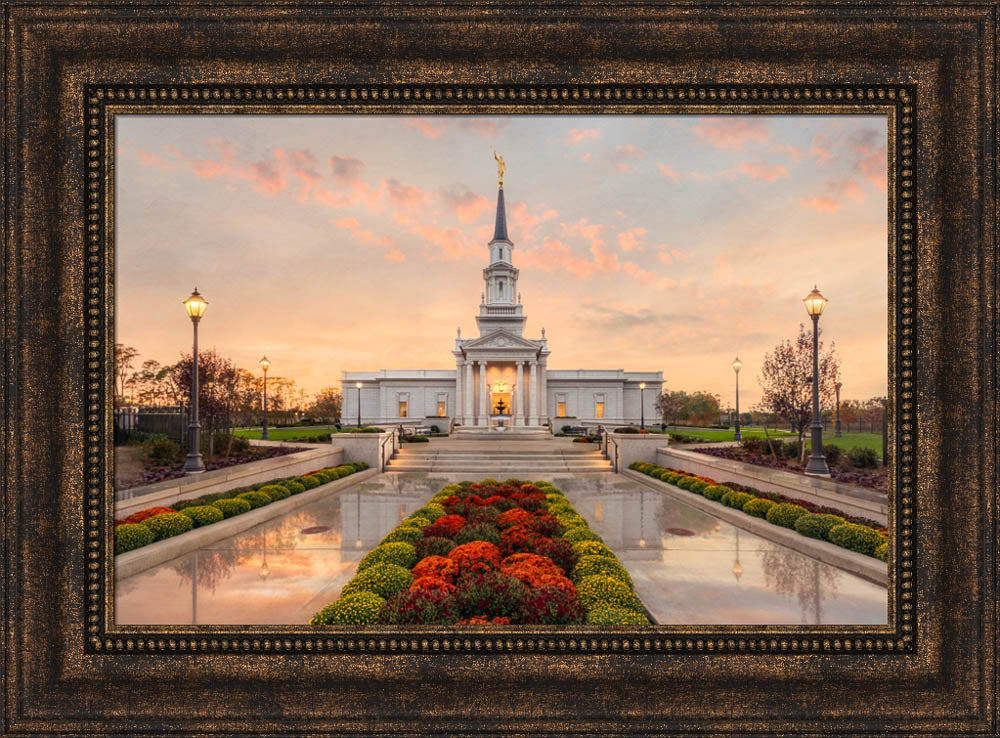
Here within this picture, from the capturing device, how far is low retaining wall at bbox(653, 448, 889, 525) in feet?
27.9

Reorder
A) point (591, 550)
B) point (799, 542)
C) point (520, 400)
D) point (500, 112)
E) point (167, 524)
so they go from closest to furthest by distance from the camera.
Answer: point (500, 112) → point (591, 550) → point (167, 524) → point (799, 542) → point (520, 400)

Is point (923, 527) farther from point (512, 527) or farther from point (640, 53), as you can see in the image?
point (512, 527)

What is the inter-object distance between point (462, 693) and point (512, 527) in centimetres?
414

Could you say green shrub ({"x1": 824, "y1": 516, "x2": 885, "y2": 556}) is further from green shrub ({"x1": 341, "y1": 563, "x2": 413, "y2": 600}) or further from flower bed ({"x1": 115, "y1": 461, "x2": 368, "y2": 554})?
green shrub ({"x1": 341, "y1": 563, "x2": 413, "y2": 600})

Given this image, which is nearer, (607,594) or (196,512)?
(607,594)

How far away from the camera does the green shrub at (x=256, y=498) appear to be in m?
10.5

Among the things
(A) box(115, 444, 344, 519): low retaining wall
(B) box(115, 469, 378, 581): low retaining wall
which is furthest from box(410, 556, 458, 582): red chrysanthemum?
(A) box(115, 444, 344, 519): low retaining wall

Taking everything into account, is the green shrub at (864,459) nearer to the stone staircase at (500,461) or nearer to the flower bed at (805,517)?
the flower bed at (805,517)

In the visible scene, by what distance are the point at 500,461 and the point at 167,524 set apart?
14.2 meters

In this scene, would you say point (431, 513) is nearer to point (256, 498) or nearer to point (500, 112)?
point (256, 498)

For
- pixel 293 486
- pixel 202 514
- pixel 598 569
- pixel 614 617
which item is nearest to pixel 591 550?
pixel 598 569

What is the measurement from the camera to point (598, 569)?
5.24 meters

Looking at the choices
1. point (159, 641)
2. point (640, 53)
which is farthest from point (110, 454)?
point (640, 53)

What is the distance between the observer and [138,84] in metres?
3.33
